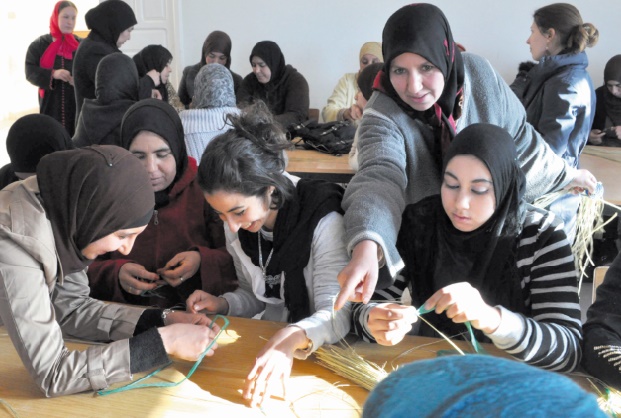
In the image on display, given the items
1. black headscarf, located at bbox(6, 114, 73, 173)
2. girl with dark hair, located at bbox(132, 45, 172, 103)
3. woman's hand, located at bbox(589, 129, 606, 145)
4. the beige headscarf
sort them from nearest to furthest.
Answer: black headscarf, located at bbox(6, 114, 73, 173), woman's hand, located at bbox(589, 129, 606, 145), girl with dark hair, located at bbox(132, 45, 172, 103), the beige headscarf

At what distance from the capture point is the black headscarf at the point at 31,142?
2672mm

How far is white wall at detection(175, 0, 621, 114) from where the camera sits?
632 cm

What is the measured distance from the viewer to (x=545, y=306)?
174 centimetres

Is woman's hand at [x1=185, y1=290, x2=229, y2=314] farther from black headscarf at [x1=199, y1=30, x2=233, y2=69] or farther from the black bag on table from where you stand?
black headscarf at [x1=199, y1=30, x2=233, y2=69]

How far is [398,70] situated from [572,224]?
132 cm

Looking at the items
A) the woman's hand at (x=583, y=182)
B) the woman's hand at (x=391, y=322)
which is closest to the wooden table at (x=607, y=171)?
the woman's hand at (x=583, y=182)

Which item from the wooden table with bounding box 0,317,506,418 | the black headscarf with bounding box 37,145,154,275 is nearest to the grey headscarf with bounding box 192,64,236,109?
the black headscarf with bounding box 37,145,154,275

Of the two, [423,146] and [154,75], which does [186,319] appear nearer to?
[423,146]

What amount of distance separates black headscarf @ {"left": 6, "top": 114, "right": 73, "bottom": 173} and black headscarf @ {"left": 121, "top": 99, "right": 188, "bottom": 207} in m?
0.35

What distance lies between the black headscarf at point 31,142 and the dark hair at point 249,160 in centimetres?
110

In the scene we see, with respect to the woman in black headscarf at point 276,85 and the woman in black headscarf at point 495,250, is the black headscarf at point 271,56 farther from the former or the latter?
the woman in black headscarf at point 495,250

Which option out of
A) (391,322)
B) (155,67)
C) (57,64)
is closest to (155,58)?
(155,67)

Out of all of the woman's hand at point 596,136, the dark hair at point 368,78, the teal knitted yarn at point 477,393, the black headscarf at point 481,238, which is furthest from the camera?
the woman's hand at point 596,136

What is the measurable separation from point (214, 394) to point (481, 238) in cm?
92
